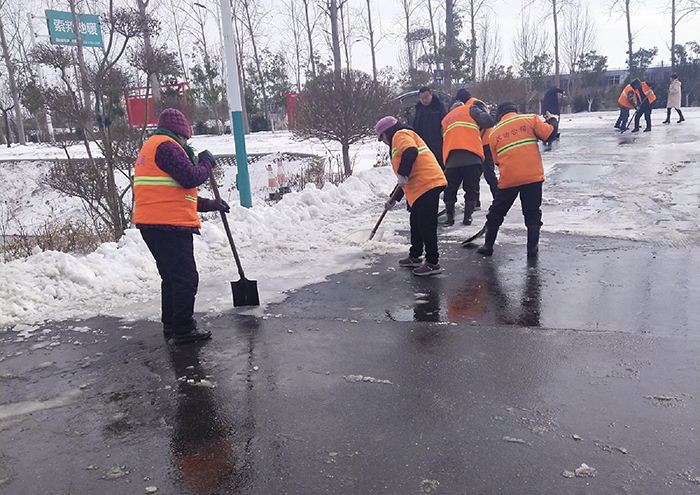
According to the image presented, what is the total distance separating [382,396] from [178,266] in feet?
6.44

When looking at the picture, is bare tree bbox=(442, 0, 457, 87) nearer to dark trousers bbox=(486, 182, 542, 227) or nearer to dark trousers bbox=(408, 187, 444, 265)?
dark trousers bbox=(486, 182, 542, 227)

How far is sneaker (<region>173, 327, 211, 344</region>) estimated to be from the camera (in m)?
4.31

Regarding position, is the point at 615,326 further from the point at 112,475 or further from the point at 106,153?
the point at 106,153

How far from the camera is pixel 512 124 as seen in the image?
601cm

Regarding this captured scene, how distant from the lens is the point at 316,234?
25.0 ft

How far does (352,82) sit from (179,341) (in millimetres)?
9237

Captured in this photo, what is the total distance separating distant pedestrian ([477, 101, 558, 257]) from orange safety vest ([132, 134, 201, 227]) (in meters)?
3.48

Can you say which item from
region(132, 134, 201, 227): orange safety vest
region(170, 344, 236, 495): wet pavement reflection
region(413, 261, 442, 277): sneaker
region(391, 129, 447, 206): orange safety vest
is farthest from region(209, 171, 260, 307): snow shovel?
region(391, 129, 447, 206): orange safety vest

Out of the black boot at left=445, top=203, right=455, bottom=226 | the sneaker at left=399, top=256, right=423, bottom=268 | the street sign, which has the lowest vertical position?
the sneaker at left=399, top=256, right=423, bottom=268

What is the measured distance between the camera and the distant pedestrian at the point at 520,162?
5.94m

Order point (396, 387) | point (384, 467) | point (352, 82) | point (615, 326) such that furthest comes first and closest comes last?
point (352, 82)
point (615, 326)
point (396, 387)
point (384, 467)

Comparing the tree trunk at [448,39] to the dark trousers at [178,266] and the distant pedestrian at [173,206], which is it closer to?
the distant pedestrian at [173,206]

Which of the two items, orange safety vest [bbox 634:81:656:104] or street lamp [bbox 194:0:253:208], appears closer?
street lamp [bbox 194:0:253:208]

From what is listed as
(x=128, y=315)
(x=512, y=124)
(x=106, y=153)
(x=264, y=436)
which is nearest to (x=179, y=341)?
(x=128, y=315)
